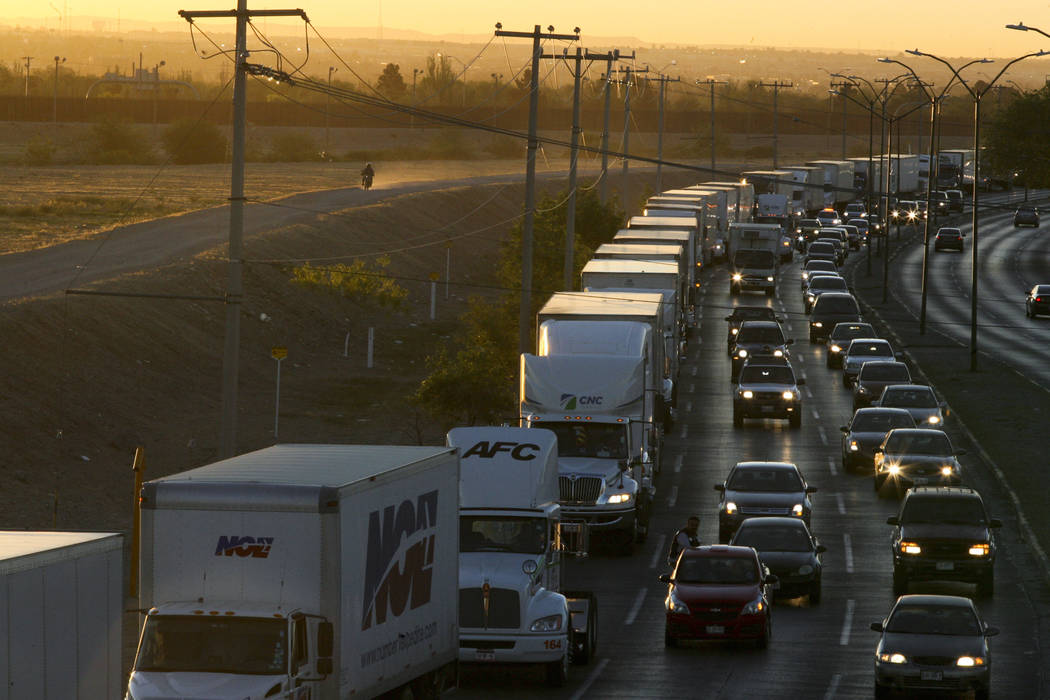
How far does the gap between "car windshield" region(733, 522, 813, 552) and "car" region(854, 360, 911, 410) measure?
69.4 feet

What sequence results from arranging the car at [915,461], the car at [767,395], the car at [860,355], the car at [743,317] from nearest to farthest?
1. the car at [915,461]
2. the car at [767,395]
3. the car at [860,355]
4. the car at [743,317]

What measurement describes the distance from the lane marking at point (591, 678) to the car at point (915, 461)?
1601cm

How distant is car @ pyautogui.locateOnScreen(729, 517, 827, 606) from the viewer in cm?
2891

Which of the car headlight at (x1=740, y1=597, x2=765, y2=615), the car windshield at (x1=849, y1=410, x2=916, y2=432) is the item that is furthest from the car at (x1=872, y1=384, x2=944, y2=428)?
the car headlight at (x1=740, y1=597, x2=765, y2=615)

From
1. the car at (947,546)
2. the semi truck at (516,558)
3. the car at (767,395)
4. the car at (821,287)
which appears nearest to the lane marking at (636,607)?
the semi truck at (516,558)

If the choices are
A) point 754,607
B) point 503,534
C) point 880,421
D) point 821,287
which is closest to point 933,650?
point 754,607

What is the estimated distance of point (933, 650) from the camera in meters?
21.8

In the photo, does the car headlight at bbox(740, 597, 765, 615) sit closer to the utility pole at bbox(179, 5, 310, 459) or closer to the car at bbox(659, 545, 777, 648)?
the car at bbox(659, 545, 777, 648)

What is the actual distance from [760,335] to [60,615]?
4683 cm

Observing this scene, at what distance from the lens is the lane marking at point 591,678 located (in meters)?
22.2

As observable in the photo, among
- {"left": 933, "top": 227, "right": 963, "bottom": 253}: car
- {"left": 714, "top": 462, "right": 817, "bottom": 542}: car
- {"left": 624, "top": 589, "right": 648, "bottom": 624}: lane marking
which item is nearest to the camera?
{"left": 624, "top": 589, "right": 648, "bottom": 624}: lane marking

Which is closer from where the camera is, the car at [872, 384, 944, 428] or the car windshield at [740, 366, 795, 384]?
the car at [872, 384, 944, 428]

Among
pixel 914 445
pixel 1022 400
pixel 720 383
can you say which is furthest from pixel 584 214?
pixel 914 445

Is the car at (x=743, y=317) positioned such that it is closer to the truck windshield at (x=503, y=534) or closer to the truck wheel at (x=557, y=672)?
the truck windshield at (x=503, y=534)
